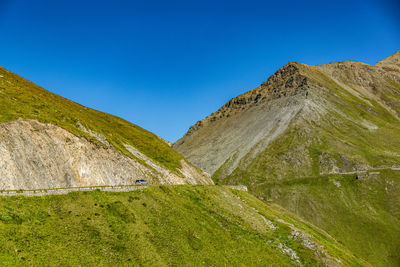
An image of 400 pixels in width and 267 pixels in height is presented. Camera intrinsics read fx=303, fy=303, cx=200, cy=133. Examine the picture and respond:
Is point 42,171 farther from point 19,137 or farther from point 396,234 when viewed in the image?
point 396,234

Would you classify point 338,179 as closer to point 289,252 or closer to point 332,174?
point 332,174

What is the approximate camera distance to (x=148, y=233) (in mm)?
32156

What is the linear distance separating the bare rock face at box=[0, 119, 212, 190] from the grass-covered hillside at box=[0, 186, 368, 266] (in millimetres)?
13513

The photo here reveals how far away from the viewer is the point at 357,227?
116m

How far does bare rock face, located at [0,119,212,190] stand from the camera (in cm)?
4106

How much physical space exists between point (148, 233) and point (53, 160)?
2325 centimetres

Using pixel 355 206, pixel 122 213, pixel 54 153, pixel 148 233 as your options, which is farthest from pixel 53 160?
pixel 355 206

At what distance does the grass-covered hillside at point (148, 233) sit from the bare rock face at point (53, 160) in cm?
1351

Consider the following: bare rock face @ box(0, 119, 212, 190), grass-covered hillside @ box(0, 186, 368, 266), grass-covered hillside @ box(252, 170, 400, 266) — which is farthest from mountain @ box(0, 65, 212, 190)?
grass-covered hillside @ box(252, 170, 400, 266)

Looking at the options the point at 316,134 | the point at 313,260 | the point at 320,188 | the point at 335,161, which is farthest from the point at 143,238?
the point at 316,134

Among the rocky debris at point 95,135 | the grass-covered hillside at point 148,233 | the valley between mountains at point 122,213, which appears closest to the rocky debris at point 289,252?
the grass-covered hillside at point 148,233

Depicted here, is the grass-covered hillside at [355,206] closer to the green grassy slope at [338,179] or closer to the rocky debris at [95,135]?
the green grassy slope at [338,179]

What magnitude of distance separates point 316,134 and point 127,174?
147 m

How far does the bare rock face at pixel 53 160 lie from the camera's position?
4106cm
